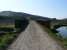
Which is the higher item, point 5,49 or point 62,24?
point 5,49

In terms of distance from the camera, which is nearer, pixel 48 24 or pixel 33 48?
pixel 33 48

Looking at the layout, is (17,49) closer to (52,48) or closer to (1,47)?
(1,47)

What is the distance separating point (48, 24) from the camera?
1573cm

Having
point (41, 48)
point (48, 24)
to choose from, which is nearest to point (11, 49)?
point (41, 48)

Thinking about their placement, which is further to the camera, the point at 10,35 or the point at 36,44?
the point at 10,35

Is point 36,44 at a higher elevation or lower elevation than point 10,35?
higher

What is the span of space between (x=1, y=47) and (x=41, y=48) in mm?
1985

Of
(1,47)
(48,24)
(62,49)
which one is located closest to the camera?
(62,49)

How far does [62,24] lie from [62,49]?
6590 cm

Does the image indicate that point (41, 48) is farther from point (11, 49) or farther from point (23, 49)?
point (11, 49)

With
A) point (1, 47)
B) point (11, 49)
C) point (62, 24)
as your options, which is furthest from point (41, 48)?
point (62, 24)

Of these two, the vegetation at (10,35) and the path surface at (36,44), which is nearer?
the path surface at (36,44)

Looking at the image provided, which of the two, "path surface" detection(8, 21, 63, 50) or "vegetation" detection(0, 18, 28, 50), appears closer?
"path surface" detection(8, 21, 63, 50)

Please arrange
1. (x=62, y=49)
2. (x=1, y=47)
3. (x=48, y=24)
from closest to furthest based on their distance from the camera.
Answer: (x=62, y=49)
(x=1, y=47)
(x=48, y=24)
